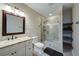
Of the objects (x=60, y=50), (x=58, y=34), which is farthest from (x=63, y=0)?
(x=60, y=50)

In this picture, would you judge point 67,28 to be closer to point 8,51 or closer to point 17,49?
point 17,49

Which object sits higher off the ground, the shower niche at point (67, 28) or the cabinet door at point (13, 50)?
the shower niche at point (67, 28)

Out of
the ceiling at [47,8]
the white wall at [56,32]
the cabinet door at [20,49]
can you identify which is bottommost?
the cabinet door at [20,49]

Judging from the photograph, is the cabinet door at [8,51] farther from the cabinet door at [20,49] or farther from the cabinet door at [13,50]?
the cabinet door at [20,49]

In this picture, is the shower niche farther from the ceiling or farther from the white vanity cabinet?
the white vanity cabinet

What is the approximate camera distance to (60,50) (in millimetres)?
2502

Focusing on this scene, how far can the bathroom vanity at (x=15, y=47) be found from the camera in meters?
1.42

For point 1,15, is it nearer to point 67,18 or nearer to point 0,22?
point 0,22

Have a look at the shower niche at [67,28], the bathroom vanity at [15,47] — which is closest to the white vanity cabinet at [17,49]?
the bathroom vanity at [15,47]

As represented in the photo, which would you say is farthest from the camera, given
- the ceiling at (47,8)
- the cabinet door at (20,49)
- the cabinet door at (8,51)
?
the ceiling at (47,8)

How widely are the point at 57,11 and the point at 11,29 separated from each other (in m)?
1.33

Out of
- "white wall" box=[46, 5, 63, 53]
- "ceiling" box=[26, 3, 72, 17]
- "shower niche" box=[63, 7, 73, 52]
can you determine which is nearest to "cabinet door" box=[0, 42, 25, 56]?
"white wall" box=[46, 5, 63, 53]

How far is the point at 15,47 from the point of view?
1.66 meters

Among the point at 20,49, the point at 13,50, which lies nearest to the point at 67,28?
the point at 20,49
